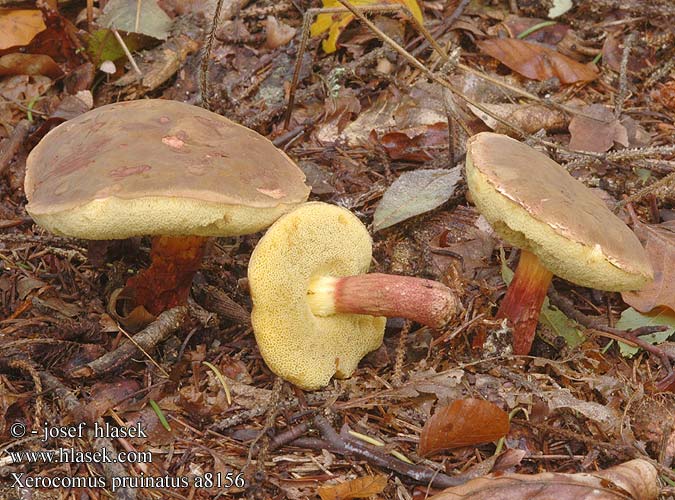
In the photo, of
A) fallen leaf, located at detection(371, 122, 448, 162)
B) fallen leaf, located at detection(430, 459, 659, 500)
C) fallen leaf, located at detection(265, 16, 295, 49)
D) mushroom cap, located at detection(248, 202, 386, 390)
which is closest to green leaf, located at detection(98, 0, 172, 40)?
fallen leaf, located at detection(265, 16, 295, 49)

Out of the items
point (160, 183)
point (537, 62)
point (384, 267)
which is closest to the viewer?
point (160, 183)

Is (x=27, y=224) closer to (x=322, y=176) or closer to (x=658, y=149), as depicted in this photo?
(x=322, y=176)

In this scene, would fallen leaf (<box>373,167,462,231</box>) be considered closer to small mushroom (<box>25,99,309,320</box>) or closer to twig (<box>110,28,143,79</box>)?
small mushroom (<box>25,99,309,320</box>)

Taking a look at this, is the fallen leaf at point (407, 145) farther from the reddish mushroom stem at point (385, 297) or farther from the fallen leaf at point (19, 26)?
the fallen leaf at point (19, 26)

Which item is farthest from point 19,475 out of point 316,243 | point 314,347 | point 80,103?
point 80,103

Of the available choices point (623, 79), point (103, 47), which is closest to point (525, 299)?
point (623, 79)

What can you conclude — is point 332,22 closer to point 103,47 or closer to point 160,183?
point 103,47
